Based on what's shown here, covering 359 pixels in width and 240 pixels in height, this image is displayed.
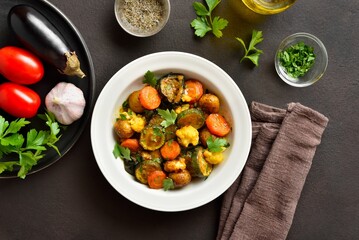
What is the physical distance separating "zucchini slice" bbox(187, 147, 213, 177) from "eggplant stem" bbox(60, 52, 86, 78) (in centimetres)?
58

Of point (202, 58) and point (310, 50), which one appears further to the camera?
point (310, 50)

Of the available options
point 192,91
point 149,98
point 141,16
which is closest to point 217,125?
point 192,91

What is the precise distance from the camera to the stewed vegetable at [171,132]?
6.43 feet

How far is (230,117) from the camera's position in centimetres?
198

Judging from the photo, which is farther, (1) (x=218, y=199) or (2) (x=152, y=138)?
(1) (x=218, y=199)

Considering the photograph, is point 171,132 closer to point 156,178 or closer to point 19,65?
point 156,178

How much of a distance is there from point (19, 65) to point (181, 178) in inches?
31.6

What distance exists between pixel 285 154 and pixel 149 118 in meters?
0.61

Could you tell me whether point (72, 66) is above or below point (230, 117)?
above

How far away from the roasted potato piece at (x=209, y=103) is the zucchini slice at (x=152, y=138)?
0.21 metres

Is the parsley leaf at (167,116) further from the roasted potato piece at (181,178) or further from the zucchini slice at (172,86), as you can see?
the roasted potato piece at (181,178)

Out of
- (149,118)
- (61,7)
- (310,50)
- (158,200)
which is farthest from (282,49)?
(61,7)

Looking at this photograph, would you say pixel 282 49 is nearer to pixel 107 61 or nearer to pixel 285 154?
pixel 285 154

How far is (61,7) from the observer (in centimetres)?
208
